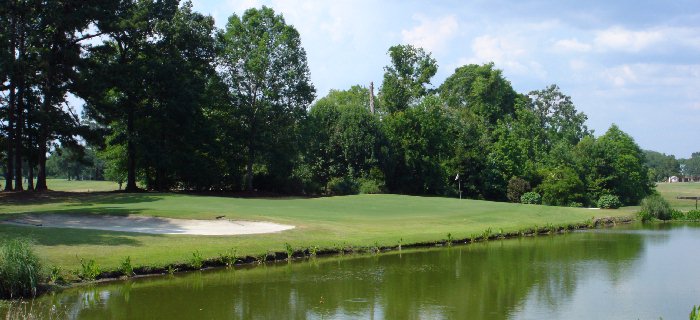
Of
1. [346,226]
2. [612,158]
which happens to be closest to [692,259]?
[346,226]

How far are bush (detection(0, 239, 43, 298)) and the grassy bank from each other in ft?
7.45

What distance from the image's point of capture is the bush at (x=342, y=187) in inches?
2231

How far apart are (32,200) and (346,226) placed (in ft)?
68.3

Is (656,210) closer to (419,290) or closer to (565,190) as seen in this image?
(565,190)

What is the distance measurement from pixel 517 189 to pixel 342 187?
17159 mm

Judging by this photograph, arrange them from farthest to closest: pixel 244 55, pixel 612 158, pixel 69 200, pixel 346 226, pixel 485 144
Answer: pixel 485 144, pixel 612 158, pixel 244 55, pixel 69 200, pixel 346 226

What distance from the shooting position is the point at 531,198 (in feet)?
188

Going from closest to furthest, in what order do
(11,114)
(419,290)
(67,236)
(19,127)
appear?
(419,290)
(67,236)
(11,114)
(19,127)

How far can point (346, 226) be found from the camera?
29.8m

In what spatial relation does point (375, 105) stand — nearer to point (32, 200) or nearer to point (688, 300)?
point (32, 200)

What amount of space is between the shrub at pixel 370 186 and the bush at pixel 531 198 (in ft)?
43.1

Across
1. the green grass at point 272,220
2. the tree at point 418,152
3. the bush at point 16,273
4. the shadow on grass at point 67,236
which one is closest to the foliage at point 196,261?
the green grass at point 272,220

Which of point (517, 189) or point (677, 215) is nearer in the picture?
point (677, 215)

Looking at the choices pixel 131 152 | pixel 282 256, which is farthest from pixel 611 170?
pixel 282 256
